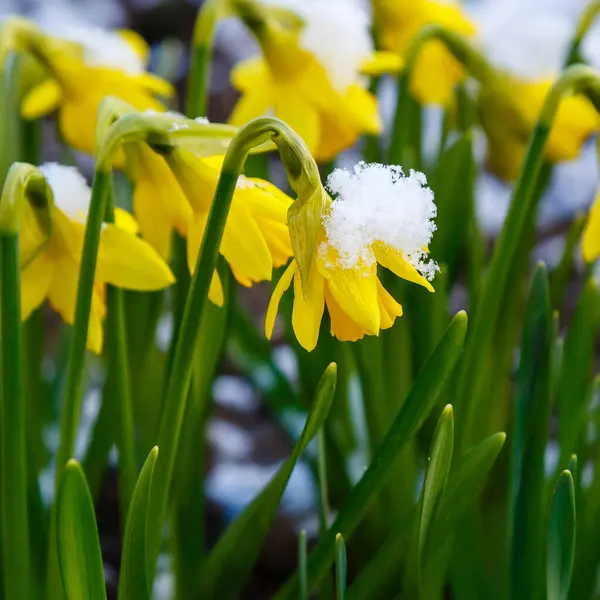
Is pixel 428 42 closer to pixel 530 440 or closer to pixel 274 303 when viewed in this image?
pixel 530 440

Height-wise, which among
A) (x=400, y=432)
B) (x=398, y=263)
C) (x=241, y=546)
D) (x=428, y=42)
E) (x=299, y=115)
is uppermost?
(x=428, y=42)

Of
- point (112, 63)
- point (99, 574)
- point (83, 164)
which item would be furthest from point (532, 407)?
point (83, 164)

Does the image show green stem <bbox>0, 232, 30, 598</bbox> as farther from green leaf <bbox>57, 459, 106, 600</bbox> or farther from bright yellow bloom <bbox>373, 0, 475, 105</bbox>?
bright yellow bloom <bbox>373, 0, 475, 105</bbox>

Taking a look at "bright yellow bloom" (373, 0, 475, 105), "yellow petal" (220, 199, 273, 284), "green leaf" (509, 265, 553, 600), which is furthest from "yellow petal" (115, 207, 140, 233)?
"bright yellow bloom" (373, 0, 475, 105)

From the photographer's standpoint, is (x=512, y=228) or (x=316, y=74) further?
(x=316, y=74)

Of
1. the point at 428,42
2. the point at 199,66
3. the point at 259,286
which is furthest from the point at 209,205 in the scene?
the point at 259,286

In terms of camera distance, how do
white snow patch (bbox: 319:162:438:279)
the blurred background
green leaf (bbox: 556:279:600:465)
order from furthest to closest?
the blurred background → green leaf (bbox: 556:279:600:465) → white snow patch (bbox: 319:162:438:279)
